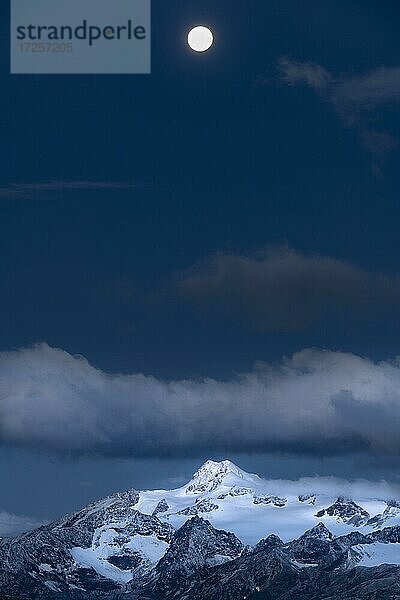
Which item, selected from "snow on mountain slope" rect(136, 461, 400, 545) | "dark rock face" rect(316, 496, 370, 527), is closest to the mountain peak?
"snow on mountain slope" rect(136, 461, 400, 545)

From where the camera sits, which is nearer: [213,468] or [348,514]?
[213,468]

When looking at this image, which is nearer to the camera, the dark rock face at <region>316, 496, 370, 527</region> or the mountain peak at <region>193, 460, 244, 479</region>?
the mountain peak at <region>193, 460, 244, 479</region>

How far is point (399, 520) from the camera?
7308 inches

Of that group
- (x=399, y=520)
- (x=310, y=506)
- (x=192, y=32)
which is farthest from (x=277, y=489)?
(x=399, y=520)

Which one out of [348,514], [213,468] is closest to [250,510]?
[348,514]

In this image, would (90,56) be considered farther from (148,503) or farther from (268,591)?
(268,591)

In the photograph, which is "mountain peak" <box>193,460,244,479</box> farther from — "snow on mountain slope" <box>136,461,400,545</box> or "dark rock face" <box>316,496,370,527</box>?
"dark rock face" <box>316,496,370,527</box>

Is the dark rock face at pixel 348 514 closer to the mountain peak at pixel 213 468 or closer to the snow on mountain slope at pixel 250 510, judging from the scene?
the snow on mountain slope at pixel 250 510

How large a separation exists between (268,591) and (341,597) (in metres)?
29.8

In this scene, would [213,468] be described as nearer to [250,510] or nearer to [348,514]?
[250,510]

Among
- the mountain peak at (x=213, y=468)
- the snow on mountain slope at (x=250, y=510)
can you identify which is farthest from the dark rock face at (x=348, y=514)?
the mountain peak at (x=213, y=468)

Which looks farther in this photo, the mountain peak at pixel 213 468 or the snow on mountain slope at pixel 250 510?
the snow on mountain slope at pixel 250 510

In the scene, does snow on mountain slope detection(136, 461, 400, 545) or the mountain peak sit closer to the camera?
the mountain peak

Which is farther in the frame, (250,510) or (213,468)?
(250,510)
